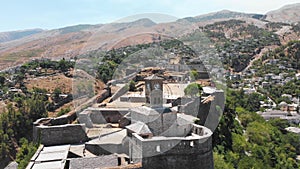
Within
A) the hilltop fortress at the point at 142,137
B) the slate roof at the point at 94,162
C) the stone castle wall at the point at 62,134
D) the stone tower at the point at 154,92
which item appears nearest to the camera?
the hilltop fortress at the point at 142,137

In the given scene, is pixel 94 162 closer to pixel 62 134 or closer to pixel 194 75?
pixel 62 134

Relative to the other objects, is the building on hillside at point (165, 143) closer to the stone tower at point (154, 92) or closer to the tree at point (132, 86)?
the stone tower at point (154, 92)

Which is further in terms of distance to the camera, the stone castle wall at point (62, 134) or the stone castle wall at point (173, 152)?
the stone castle wall at point (62, 134)

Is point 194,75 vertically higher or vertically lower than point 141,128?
lower

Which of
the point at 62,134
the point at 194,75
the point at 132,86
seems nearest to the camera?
the point at 62,134

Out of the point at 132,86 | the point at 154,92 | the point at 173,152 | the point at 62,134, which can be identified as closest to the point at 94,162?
the point at 173,152

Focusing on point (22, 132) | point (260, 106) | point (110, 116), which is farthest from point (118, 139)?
point (260, 106)

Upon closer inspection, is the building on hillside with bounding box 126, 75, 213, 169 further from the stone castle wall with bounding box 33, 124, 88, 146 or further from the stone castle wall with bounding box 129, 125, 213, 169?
the stone castle wall with bounding box 33, 124, 88, 146

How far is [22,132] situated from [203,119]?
13.8 m

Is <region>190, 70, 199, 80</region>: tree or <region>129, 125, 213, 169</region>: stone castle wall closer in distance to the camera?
<region>129, 125, 213, 169</region>: stone castle wall

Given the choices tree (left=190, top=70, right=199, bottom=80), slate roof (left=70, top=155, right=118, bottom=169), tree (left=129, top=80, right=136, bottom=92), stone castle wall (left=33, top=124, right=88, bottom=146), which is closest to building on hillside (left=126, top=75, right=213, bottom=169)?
slate roof (left=70, top=155, right=118, bottom=169)

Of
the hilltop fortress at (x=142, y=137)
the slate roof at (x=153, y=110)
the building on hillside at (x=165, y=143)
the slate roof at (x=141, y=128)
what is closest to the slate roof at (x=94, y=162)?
the hilltop fortress at (x=142, y=137)

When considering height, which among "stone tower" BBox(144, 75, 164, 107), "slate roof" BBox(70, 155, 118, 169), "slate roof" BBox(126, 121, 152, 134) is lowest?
"slate roof" BBox(70, 155, 118, 169)

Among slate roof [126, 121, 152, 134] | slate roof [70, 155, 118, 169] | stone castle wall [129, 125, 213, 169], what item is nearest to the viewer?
stone castle wall [129, 125, 213, 169]
